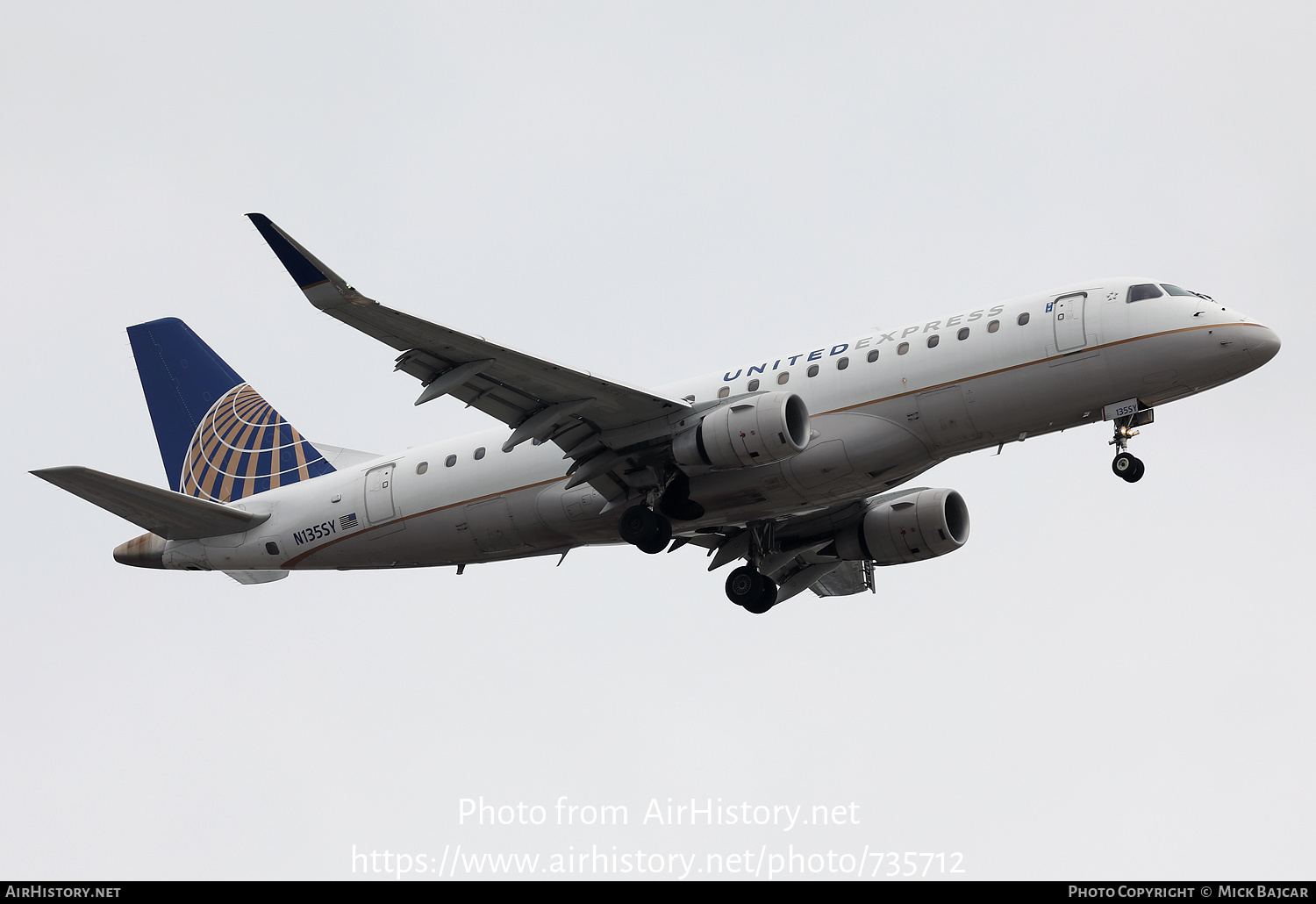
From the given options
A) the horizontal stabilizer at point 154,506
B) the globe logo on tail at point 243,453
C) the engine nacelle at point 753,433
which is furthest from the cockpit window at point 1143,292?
the horizontal stabilizer at point 154,506

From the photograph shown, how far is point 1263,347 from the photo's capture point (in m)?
25.4

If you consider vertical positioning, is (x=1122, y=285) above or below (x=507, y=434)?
above

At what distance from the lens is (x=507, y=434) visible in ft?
99.0

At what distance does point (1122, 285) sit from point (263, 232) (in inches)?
612

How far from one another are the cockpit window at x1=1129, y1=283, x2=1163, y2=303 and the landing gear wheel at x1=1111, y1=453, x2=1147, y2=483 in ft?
9.53

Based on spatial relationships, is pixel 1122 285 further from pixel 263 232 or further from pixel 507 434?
pixel 263 232

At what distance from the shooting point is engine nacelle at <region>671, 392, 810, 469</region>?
2597 cm

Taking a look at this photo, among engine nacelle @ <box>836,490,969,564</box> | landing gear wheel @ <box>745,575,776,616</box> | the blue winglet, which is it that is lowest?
landing gear wheel @ <box>745,575,776,616</box>

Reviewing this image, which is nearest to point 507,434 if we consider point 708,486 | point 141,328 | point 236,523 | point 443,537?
point 443,537

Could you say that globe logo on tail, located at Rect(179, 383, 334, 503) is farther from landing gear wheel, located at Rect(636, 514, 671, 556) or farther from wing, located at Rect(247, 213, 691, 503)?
landing gear wheel, located at Rect(636, 514, 671, 556)

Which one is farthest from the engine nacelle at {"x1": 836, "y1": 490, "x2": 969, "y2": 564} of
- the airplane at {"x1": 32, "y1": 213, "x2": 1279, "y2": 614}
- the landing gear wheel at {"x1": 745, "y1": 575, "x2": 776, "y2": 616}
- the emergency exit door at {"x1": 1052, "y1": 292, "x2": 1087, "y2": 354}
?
the emergency exit door at {"x1": 1052, "y1": 292, "x2": 1087, "y2": 354}

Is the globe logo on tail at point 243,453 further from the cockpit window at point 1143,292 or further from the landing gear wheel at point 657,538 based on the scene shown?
the cockpit window at point 1143,292

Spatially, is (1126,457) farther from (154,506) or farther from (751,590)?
(154,506)

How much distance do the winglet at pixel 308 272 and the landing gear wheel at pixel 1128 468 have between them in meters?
13.9
